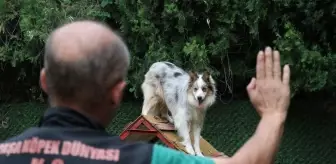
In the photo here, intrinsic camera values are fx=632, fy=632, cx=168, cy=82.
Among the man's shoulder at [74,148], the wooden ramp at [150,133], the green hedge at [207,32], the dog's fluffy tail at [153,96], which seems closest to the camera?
the man's shoulder at [74,148]

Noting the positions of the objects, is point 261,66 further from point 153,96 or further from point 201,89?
point 153,96

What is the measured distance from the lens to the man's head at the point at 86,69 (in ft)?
4.96

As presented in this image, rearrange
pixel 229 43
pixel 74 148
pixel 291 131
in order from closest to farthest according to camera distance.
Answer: pixel 74 148 < pixel 229 43 < pixel 291 131

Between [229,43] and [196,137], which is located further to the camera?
Answer: [229,43]

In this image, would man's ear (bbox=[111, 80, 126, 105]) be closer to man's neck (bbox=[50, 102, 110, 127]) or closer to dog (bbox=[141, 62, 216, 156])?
man's neck (bbox=[50, 102, 110, 127])

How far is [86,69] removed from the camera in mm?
1505

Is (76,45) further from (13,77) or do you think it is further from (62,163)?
(13,77)

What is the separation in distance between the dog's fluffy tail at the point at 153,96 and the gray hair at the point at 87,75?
19.2 feet

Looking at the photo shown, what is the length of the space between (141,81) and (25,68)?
2.33 meters

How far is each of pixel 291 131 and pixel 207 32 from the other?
1.76m

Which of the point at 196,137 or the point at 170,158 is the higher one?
the point at 170,158

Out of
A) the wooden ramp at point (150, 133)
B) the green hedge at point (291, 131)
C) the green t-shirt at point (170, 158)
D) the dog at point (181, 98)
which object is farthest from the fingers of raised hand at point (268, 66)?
the green hedge at point (291, 131)

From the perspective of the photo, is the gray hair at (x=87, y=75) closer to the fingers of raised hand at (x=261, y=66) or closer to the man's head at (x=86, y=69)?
the man's head at (x=86, y=69)

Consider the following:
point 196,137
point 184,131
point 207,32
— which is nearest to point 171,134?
point 184,131
